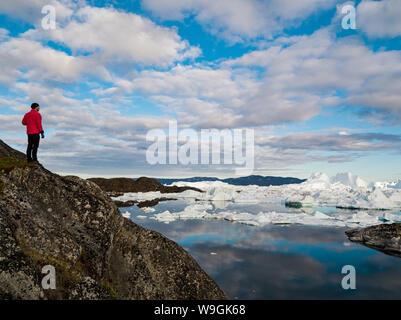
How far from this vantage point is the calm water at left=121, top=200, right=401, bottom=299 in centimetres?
1132

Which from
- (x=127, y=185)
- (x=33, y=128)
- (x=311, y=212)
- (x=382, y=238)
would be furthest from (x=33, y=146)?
(x=127, y=185)

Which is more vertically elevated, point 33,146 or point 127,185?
point 33,146

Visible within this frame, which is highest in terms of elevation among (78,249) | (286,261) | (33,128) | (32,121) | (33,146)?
(32,121)

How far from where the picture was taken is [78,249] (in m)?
5.93

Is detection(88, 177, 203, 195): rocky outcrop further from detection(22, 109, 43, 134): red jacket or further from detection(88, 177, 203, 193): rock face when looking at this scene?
detection(22, 109, 43, 134): red jacket

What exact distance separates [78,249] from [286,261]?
1279cm

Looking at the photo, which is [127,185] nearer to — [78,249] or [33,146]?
[33,146]

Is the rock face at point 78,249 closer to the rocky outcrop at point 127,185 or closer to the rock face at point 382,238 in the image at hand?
the rock face at point 382,238

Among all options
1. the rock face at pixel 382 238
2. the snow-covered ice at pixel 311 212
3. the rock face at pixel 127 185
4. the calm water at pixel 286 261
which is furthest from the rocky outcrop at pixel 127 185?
the rock face at pixel 382 238

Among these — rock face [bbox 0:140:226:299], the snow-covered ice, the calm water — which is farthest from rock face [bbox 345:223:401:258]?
rock face [bbox 0:140:226:299]

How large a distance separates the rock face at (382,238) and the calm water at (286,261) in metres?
1.08

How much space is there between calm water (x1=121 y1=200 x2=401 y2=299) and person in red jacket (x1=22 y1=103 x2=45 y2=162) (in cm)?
900

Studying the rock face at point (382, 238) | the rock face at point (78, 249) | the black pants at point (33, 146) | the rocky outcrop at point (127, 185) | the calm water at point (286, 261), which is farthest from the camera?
the rocky outcrop at point (127, 185)

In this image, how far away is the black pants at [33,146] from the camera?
7.37 m
